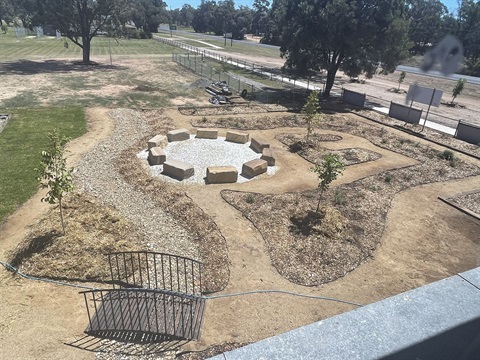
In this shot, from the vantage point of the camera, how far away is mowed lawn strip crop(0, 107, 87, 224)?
547 inches

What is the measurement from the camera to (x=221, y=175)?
15.8 metres

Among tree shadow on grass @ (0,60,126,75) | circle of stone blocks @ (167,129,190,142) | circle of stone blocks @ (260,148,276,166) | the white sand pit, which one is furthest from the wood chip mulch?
tree shadow on grass @ (0,60,126,75)

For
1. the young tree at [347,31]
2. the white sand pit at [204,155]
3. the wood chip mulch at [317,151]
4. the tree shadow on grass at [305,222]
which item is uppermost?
the young tree at [347,31]

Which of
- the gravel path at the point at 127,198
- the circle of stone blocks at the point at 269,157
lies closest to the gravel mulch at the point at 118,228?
the gravel path at the point at 127,198

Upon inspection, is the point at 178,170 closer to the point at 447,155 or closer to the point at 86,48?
the point at 447,155

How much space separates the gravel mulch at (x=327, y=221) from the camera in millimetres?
10977

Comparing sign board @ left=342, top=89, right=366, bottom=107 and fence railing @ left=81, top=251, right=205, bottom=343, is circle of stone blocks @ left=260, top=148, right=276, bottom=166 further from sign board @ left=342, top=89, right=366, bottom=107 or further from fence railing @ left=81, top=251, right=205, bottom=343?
sign board @ left=342, top=89, right=366, bottom=107

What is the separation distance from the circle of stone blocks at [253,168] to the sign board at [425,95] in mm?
14218

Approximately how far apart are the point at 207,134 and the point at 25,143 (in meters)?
10.5

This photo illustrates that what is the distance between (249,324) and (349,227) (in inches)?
248

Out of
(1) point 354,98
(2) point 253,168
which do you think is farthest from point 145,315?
(1) point 354,98

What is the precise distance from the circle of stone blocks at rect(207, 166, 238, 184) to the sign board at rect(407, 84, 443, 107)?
16184mm

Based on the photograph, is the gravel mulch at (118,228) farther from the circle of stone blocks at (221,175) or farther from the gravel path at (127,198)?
the circle of stone blocks at (221,175)

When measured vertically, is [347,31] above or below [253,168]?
above
